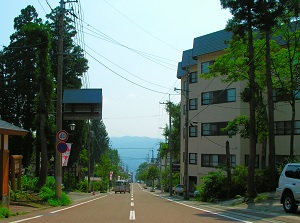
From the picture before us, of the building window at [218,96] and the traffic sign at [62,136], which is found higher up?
the building window at [218,96]

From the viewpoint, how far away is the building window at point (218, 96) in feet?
134

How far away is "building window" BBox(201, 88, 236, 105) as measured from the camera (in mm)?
40812

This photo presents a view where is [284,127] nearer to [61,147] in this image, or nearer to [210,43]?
[210,43]

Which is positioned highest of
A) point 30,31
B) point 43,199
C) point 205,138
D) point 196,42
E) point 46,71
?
point 196,42

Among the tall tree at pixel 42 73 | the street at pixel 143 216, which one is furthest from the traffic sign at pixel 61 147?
the tall tree at pixel 42 73

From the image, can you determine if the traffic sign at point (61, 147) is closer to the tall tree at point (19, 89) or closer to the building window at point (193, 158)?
the tall tree at point (19, 89)

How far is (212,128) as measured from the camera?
42906 millimetres

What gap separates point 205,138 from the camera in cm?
4366

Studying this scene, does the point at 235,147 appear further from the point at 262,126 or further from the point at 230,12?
the point at 230,12

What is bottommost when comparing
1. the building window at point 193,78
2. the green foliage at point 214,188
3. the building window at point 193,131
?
the green foliage at point 214,188

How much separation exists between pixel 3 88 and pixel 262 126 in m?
29.0

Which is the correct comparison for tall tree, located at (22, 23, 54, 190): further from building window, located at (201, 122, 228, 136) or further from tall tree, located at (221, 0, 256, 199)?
building window, located at (201, 122, 228, 136)

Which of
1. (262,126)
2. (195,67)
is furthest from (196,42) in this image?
(262,126)

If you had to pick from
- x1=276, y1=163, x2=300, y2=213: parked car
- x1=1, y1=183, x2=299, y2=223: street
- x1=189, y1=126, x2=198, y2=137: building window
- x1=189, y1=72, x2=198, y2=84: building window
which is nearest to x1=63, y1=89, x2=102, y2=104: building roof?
x1=1, y1=183, x2=299, y2=223: street
